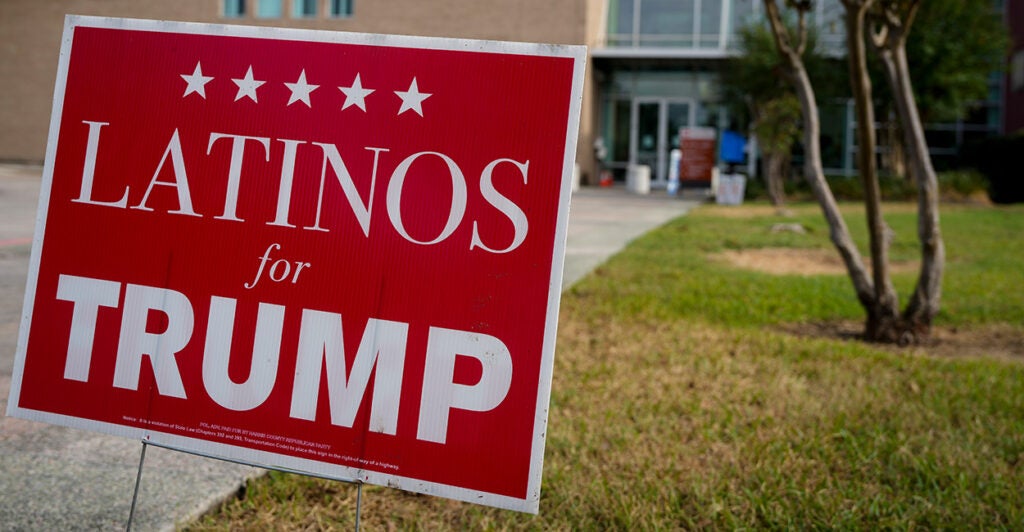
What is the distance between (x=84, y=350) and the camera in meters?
2.10

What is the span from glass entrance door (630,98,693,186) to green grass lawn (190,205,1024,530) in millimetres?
27083

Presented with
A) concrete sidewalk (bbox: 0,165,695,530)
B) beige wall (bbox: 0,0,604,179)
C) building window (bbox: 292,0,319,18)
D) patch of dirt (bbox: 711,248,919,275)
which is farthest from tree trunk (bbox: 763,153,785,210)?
concrete sidewalk (bbox: 0,165,695,530)

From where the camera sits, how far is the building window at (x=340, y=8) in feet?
104

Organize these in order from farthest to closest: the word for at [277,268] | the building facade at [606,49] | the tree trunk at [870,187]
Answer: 1. the building facade at [606,49]
2. the tree trunk at [870,187]
3. the word for at [277,268]

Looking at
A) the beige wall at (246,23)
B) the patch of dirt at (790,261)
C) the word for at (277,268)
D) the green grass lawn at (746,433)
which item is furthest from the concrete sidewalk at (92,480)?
the beige wall at (246,23)

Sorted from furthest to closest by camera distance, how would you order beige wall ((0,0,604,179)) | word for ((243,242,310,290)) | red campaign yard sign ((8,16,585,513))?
beige wall ((0,0,604,179)) → word for ((243,242,310,290)) → red campaign yard sign ((8,16,585,513))

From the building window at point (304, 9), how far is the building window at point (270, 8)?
44 cm

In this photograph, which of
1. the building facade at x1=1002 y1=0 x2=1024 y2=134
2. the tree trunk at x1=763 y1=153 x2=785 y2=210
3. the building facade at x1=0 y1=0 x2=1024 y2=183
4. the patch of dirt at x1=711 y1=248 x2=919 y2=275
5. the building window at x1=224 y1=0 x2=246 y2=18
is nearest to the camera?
the patch of dirt at x1=711 y1=248 x2=919 y2=275

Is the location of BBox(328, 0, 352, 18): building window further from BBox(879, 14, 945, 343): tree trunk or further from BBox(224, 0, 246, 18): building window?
BBox(879, 14, 945, 343): tree trunk

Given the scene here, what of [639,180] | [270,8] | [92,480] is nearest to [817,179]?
[92,480]

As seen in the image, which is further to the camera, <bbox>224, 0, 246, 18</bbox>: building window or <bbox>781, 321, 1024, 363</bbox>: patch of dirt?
<bbox>224, 0, 246, 18</bbox>: building window

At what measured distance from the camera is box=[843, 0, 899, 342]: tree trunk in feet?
16.2

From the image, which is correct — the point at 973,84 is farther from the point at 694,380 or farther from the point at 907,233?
the point at 694,380

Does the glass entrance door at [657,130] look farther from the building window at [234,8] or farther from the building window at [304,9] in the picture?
the building window at [234,8]
